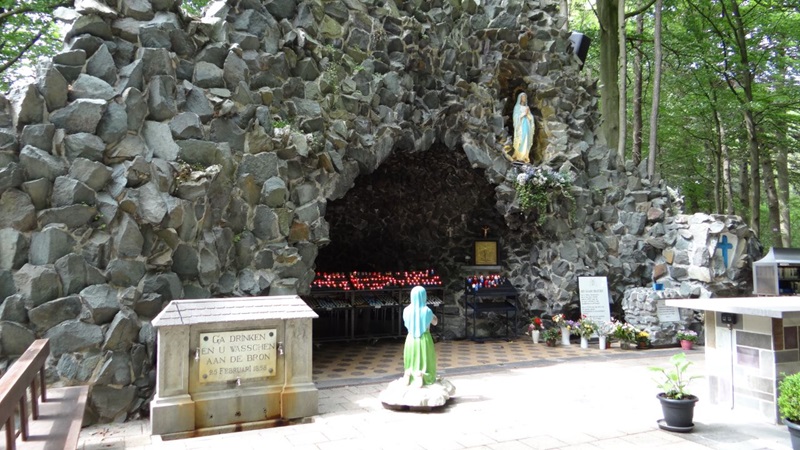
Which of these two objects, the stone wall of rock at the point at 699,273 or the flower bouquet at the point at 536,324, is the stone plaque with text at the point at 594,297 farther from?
the flower bouquet at the point at 536,324

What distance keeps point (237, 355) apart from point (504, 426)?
3.60 m

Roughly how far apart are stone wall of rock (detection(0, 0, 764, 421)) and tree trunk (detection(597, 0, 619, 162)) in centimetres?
465

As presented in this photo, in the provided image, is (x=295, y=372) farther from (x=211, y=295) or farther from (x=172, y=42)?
(x=172, y=42)

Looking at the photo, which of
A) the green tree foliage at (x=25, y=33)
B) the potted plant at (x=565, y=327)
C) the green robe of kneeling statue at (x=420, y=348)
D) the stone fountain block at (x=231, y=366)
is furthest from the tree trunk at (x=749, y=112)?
the green tree foliage at (x=25, y=33)

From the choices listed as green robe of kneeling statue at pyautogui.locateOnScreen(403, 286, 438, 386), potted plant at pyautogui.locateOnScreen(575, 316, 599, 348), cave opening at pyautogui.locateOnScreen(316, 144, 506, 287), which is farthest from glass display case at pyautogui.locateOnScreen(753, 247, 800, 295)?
green robe of kneeling statue at pyautogui.locateOnScreen(403, 286, 438, 386)

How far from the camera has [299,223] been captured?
943 centimetres

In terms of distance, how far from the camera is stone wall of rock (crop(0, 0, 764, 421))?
682 centimetres

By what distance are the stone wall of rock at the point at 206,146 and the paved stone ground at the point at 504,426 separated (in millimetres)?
1806

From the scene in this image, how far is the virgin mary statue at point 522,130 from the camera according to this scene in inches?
558

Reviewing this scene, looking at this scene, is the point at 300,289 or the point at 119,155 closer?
the point at 119,155

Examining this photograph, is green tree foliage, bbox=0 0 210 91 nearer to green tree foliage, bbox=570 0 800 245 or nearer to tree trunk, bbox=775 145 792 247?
green tree foliage, bbox=570 0 800 245

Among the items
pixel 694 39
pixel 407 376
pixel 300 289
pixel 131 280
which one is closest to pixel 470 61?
Result: pixel 300 289

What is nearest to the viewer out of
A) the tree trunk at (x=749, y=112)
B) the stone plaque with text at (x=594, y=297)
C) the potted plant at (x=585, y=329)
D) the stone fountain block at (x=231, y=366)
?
A: the stone fountain block at (x=231, y=366)

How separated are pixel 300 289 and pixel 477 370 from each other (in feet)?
12.7
